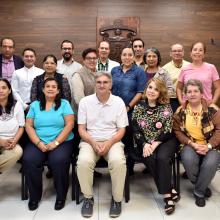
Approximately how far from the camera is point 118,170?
257cm

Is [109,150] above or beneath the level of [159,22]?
beneath

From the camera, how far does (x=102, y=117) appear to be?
282cm

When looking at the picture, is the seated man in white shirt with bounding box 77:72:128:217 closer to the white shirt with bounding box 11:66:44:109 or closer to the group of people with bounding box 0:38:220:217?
the group of people with bounding box 0:38:220:217

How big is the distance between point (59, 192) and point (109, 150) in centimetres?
59

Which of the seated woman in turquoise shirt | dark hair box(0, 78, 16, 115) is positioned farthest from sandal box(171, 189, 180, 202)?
dark hair box(0, 78, 16, 115)

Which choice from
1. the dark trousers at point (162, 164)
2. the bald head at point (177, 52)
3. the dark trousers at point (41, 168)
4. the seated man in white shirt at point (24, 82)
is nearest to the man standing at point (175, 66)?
the bald head at point (177, 52)

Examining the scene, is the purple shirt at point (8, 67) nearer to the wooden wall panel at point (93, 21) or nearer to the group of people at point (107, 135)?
the group of people at point (107, 135)

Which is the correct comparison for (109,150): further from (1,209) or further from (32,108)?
(1,209)

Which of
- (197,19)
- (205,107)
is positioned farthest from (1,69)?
(197,19)

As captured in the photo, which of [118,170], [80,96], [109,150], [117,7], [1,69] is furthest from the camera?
[117,7]

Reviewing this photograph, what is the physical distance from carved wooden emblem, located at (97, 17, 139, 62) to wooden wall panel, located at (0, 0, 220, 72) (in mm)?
83

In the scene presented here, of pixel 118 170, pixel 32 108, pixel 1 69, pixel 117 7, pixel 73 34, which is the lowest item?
pixel 118 170

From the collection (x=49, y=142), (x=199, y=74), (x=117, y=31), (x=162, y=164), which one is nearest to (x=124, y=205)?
(x=162, y=164)

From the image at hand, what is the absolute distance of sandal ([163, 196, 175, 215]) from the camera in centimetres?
256
